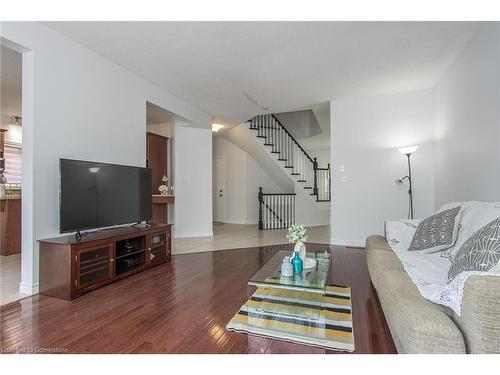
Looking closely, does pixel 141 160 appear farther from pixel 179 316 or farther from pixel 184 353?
pixel 184 353

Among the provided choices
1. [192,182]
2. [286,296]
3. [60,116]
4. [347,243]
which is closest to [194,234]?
[192,182]

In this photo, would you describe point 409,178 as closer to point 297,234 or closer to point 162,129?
point 297,234

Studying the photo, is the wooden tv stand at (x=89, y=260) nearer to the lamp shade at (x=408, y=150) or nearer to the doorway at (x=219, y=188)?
the lamp shade at (x=408, y=150)

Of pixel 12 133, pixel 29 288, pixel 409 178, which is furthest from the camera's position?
pixel 12 133

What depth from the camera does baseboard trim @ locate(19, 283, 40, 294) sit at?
8.51 ft

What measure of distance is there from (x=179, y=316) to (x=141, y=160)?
2.52 meters

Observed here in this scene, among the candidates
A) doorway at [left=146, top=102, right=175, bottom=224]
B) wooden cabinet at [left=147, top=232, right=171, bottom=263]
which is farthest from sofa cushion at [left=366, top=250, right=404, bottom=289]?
doorway at [left=146, top=102, right=175, bottom=224]

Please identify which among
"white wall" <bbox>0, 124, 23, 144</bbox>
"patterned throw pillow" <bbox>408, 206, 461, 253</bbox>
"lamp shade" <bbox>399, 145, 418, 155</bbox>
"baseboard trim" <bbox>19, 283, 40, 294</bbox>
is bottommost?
"baseboard trim" <bbox>19, 283, 40, 294</bbox>

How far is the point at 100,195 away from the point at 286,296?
2.19 m

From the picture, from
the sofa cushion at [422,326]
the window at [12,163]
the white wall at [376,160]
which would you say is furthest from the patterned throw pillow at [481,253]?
the window at [12,163]

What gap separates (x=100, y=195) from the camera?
9.68 feet

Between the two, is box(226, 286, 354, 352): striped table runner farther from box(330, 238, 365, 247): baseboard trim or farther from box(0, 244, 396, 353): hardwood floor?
box(330, 238, 365, 247): baseboard trim

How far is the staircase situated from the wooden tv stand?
180 inches
